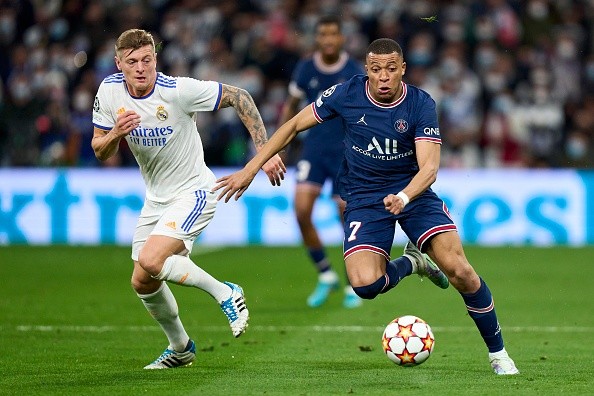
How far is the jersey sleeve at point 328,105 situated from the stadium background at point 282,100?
906 cm

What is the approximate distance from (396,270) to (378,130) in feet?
3.10

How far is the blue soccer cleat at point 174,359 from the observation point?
7.78 meters

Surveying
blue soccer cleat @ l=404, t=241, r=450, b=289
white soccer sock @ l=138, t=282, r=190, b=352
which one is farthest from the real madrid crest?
blue soccer cleat @ l=404, t=241, r=450, b=289

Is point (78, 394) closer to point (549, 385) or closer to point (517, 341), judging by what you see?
point (549, 385)

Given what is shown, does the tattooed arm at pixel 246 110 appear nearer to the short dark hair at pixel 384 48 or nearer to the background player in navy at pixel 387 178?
the background player in navy at pixel 387 178

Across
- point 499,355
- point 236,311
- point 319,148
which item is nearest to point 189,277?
point 236,311

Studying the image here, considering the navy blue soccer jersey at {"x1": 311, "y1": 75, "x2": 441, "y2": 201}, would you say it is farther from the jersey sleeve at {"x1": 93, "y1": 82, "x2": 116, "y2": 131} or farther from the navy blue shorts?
the jersey sleeve at {"x1": 93, "y1": 82, "x2": 116, "y2": 131}

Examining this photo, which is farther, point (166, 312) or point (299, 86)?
point (299, 86)

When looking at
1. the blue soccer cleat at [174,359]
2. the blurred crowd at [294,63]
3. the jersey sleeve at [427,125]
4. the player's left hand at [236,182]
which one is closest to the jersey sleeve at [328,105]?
the jersey sleeve at [427,125]

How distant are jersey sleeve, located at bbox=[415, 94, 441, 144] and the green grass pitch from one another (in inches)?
58.9

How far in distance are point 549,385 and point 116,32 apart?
15.1 m

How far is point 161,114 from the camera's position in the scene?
25.1 ft

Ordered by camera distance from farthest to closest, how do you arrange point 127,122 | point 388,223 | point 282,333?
1. point 282,333
2. point 388,223
3. point 127,122

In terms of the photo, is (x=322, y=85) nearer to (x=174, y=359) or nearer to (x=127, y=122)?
(x=174, y=359)
